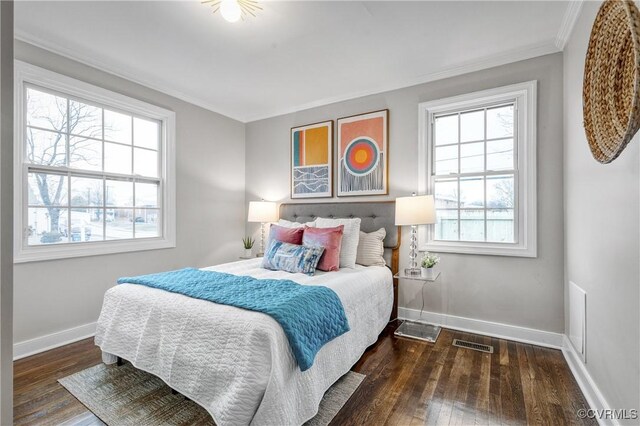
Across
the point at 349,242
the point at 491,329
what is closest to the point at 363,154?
the point at 349,242

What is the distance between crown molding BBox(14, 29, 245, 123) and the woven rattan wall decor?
3773mm

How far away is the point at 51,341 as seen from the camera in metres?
2.61

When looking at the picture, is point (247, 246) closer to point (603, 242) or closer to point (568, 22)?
point (603, 242)

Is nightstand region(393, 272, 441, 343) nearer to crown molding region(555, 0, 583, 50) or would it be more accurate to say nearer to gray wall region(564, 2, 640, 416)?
gray wall region(564, 2, 640, 416)

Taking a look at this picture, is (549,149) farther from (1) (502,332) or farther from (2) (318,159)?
(2) (318,159)

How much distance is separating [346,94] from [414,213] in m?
1.74

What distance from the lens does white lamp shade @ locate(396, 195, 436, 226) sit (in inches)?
112

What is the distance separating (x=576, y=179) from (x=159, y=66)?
3814 millimetres

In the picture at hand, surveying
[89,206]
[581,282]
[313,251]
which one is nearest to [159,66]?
[89,206]

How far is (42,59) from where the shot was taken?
256cm

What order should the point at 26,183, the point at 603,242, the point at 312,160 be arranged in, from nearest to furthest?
1. the point at 603,242
2. the point at 26,183
3. the point at 312,160

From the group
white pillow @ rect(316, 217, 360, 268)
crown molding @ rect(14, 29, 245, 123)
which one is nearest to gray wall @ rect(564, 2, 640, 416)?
white pillow @ rect(316, 217, 360, 268)

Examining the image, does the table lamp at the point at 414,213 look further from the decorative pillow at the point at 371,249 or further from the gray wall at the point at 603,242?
the gray wall at the point at 603,242

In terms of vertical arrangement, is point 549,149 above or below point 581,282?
above
